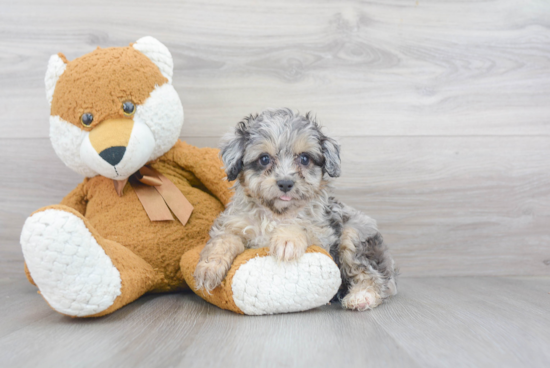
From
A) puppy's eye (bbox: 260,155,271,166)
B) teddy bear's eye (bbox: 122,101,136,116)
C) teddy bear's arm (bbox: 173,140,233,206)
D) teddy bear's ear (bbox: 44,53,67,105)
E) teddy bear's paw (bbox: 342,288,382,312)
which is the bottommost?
teddy bear's paw (bbox: 342,288,382,312)

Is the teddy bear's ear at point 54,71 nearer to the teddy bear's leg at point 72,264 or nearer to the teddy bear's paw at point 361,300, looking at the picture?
the teddy bear's leg at point 72,264

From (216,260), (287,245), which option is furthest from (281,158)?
(216,260)

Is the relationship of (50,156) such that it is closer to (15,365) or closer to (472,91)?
(15,365)

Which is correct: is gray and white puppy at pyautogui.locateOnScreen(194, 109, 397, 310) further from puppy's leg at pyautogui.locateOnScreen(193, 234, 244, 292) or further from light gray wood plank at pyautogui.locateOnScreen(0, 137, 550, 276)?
light gray wood plank at pyautogui.locateOnScreen(0, 137, 550, 276)

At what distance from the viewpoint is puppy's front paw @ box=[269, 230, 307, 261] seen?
1.57m

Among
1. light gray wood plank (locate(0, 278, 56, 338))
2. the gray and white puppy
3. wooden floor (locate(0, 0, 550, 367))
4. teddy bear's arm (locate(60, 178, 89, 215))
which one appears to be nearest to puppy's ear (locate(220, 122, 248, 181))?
the gray and white puppy

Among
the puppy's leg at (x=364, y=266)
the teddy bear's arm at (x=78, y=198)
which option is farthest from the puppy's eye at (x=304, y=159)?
the teddy bear's arm at (x=78, y=198)

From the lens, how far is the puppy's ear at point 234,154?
177 cm

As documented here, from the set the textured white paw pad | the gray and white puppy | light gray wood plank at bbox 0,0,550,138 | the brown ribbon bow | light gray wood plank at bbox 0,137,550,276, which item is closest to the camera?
the textured white paw pad

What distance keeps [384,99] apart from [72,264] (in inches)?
75.1

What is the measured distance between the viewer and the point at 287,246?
1576 mm

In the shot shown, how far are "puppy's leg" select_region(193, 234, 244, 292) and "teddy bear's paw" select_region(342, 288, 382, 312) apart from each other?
1.64 ft

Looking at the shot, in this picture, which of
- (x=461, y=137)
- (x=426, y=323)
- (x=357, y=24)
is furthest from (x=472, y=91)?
(x=426, y=323)

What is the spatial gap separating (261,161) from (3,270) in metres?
1.76
